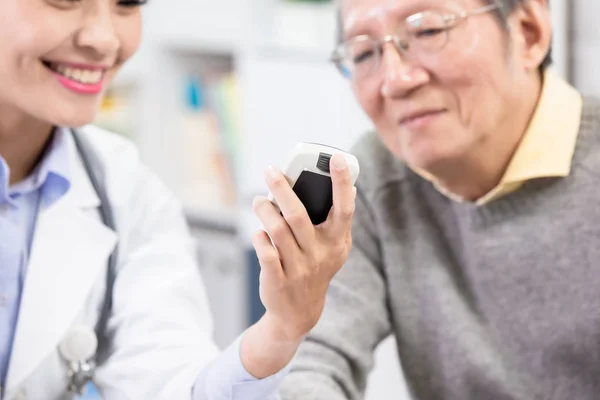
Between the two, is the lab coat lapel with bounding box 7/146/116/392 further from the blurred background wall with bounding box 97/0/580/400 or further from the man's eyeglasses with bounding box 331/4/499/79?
the blurred background wall with bounding box 97/0/580/400

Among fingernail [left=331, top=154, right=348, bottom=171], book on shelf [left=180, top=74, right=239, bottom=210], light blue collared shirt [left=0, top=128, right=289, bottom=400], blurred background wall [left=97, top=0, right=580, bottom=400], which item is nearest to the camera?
fingernail [left=331, top=154, right=348, bottom=171]

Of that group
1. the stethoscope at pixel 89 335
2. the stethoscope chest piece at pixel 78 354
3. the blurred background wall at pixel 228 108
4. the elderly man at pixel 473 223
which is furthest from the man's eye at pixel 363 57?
the blurred background wall at pixel 228 108

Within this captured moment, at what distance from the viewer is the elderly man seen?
103 centimetres

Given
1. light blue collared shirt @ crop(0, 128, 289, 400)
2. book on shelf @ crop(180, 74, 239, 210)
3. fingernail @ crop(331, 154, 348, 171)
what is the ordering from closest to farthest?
fingernail @ crop(331, 154, 348, 171)
light blue collared shirt @ crop(0, 128, 289, 400)
book on shelf @ crop(180, 74, 239, 210)

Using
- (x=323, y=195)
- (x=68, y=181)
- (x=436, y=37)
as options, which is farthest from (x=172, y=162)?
(x=323, y=195)

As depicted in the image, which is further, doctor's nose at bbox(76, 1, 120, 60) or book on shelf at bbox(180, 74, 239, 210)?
book on shelf at bbox(180, 74, 239, 210)

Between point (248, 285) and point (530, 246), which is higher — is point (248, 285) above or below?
below

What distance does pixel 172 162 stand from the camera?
265cm

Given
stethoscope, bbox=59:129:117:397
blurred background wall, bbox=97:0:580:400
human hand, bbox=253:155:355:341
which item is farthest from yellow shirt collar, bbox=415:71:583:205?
blurred background wall, bbox=97:0:580:400

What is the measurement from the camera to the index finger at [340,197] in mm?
743

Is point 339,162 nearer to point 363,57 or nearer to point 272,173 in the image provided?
point 272,173

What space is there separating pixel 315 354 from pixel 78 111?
455 millimetres

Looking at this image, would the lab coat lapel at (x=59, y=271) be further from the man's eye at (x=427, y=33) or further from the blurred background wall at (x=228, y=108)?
the blurred background wall at (x=228, y=108)

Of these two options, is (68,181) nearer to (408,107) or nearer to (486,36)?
Answer: (408,107)
